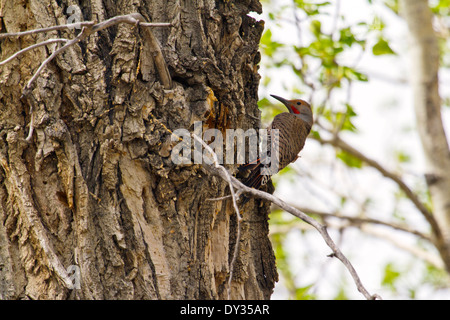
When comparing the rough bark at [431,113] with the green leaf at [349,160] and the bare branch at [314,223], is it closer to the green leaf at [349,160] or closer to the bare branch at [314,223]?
the green leaf at [349,160]

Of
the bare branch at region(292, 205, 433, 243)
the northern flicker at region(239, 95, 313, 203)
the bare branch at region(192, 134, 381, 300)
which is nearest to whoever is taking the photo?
the bare branch at region(192, 134, 381, 300)

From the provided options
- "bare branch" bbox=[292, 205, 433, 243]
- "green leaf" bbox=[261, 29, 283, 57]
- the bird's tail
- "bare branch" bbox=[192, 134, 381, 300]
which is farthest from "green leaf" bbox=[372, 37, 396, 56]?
"bare branch" bbox=[292, 205, 433, 243]

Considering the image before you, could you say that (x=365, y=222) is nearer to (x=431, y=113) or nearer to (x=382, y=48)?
(x=431, y=113)

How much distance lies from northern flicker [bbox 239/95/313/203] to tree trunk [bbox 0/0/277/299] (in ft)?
1.79

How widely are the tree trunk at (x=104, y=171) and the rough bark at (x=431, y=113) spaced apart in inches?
192

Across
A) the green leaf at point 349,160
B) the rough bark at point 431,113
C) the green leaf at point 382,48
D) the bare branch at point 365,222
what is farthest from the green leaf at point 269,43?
the bare branch at point 365,222

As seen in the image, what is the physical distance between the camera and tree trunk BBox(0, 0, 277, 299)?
217 centimetres

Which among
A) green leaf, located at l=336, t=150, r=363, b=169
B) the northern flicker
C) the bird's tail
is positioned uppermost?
green leaf, located at l=336, t=150, r=363, b=169

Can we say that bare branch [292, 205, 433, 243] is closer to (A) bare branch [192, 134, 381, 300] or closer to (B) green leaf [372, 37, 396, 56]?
(B) green leaf [372, 37, 396, 56]

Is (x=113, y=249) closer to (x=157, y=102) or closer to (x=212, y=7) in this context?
(x=157, y=102)

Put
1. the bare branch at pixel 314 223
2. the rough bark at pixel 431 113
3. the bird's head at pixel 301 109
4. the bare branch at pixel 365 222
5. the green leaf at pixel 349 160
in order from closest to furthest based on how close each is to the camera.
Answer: the bare branch at pixel 314 223 → the bird's head at pixel 301 109 → the rough bark at pixel 431 113 → the bare branch at pixel 365 222 → the green leaf at pixel 349 160

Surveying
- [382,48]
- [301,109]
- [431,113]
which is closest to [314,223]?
[382,48]

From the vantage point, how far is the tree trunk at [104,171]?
2168 millimetres
